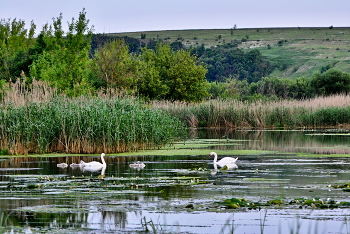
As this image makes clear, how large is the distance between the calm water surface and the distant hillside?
99.1 meters

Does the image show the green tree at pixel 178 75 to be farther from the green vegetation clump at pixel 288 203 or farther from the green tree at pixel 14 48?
the green vegetation clump at pixel 288 203

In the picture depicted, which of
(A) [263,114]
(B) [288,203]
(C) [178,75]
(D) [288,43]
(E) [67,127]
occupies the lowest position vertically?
(A) [263,114]

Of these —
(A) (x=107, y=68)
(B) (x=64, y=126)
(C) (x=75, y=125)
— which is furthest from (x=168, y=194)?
(A) (x=107, y=68)

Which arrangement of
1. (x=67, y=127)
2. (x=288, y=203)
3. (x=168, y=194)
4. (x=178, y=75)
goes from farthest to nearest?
(x=178, y=75)
(x=67, y=127)
(x=168, y=194)
(x=288, y=203)

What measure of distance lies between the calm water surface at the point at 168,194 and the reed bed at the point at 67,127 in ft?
3.91

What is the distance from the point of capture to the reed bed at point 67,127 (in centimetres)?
2436

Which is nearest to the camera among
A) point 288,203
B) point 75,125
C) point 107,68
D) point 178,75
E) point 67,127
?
point 288,203

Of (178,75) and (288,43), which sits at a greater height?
(288,43)

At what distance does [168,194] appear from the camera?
1452 cm

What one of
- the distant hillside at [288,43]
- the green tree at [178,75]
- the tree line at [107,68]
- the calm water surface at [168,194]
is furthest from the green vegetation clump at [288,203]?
the distant hillside at [288,43]

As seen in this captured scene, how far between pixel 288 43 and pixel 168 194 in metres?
138

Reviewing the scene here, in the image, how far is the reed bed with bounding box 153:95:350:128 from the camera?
47.2 meters

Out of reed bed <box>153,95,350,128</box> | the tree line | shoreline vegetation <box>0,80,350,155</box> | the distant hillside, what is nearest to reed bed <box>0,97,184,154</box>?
shoreline vegetation <box>0,80,350,155</box>

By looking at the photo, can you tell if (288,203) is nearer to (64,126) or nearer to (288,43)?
(64,126)
